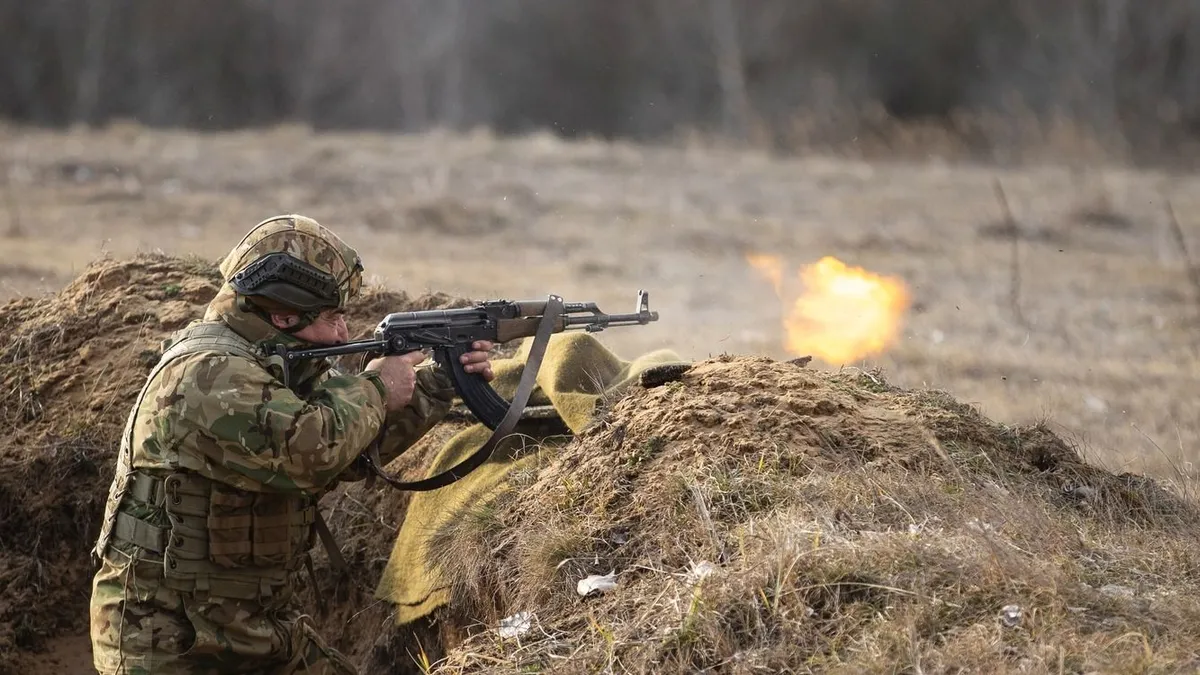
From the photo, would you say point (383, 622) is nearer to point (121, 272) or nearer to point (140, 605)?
point (140, 605)

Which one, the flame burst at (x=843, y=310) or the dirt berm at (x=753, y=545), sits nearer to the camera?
the dirt berm at (x=753, y=545)

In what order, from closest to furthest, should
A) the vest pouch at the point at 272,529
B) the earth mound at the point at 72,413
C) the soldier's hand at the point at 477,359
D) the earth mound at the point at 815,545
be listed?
the earth mound at the point at 815,545 → the vest pouch at the point at 272,529 → the soldier's hand at the point at 477,359 → the earth mound at the point at 72,413

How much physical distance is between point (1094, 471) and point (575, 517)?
6.76ft

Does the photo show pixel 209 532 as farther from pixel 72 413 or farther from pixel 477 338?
pixel 72 413

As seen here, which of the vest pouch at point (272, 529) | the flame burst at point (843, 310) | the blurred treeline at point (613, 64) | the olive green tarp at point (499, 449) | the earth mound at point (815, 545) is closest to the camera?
the earth mound at point (815, 545)

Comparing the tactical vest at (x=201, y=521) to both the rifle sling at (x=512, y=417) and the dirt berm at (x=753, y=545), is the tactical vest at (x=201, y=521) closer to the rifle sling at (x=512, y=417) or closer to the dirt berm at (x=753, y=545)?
the rifle sling at (x=512, y=417)

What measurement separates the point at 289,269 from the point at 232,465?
683 mm

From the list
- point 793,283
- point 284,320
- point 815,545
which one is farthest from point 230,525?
point 793,283

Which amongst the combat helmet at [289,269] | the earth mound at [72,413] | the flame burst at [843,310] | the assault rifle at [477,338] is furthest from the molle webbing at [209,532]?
the flame burst at [843,310]

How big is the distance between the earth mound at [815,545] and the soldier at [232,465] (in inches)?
30.8

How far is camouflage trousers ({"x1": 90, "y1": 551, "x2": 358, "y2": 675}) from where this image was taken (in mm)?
4164

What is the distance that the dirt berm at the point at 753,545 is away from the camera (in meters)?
3.41

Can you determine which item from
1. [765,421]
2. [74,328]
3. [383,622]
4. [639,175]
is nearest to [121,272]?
[74,328]

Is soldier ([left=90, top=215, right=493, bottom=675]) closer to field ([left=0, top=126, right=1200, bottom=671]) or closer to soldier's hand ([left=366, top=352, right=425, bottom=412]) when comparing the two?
soldier's hand ([left=366, top=352, right=425, bottom=412])
